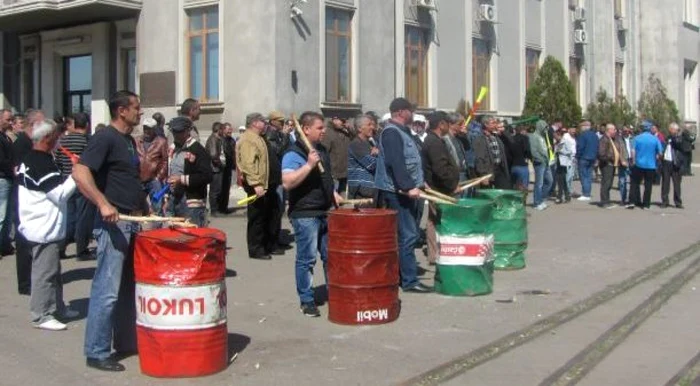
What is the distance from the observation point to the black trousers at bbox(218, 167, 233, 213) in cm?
1620

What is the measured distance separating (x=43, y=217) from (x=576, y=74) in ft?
100

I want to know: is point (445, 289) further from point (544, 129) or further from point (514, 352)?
point (544, 129)

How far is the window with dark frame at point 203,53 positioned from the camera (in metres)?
21.0

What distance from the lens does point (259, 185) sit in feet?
36.1

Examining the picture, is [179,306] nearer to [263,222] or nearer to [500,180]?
[263,222]

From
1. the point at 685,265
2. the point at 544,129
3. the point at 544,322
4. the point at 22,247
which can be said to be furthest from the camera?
the point at 544,129

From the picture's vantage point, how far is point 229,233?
14.2m

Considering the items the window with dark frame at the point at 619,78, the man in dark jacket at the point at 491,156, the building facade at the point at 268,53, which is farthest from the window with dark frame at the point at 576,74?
the man in dark jacket at the point at 491,156

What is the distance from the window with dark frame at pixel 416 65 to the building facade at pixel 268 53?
3 centimetres

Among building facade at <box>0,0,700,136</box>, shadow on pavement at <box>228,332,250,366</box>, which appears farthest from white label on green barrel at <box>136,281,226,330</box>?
building facade at <box>0,0,700,136</box>

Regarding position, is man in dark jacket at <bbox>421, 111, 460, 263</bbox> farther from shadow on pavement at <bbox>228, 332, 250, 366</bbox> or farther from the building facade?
the building facade

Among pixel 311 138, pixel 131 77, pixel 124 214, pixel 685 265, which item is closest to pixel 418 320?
pixel 311 138

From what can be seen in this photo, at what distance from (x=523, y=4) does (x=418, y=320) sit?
2409cm

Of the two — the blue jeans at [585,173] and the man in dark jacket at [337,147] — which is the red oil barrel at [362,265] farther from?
the blue jeans at [585,173]
